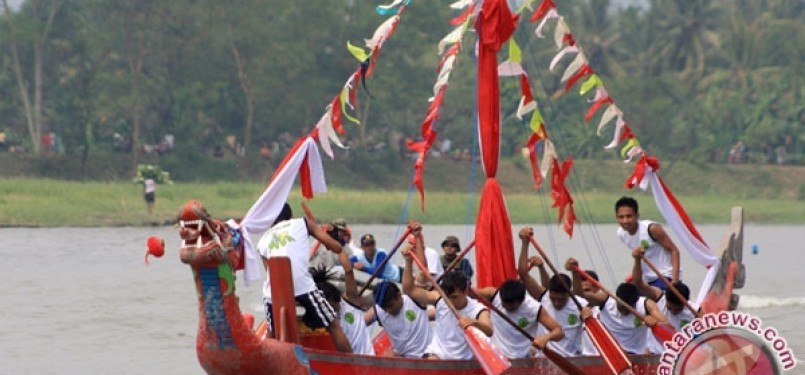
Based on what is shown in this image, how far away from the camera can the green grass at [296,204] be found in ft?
110

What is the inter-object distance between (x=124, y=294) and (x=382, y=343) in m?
10.4

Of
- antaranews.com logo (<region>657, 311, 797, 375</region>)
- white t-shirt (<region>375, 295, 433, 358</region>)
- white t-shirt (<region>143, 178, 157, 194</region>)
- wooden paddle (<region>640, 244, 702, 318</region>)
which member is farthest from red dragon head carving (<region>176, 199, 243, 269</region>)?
white t-shirt (<region>143, 178, 157, 194</region>)

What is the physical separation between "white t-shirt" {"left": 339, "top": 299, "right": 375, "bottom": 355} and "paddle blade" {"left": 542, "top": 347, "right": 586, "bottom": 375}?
117 centimetres

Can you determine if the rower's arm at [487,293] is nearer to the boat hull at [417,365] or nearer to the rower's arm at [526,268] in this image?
the rower's arm at [526,268]

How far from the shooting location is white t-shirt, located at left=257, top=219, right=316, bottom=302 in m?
10.1

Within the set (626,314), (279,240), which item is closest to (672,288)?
(626,314)

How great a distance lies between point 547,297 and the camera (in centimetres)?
1087

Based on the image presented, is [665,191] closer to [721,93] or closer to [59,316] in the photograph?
[59,316]

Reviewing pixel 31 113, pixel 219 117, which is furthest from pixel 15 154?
pixel 219 117

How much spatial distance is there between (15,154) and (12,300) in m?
22.3

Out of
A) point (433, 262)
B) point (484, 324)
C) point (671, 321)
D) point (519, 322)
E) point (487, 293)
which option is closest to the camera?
point (484, 324)

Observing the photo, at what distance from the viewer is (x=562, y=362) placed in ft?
34.2

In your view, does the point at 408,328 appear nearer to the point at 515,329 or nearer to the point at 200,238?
the point at 515,329

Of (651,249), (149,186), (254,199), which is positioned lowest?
(651,249)
